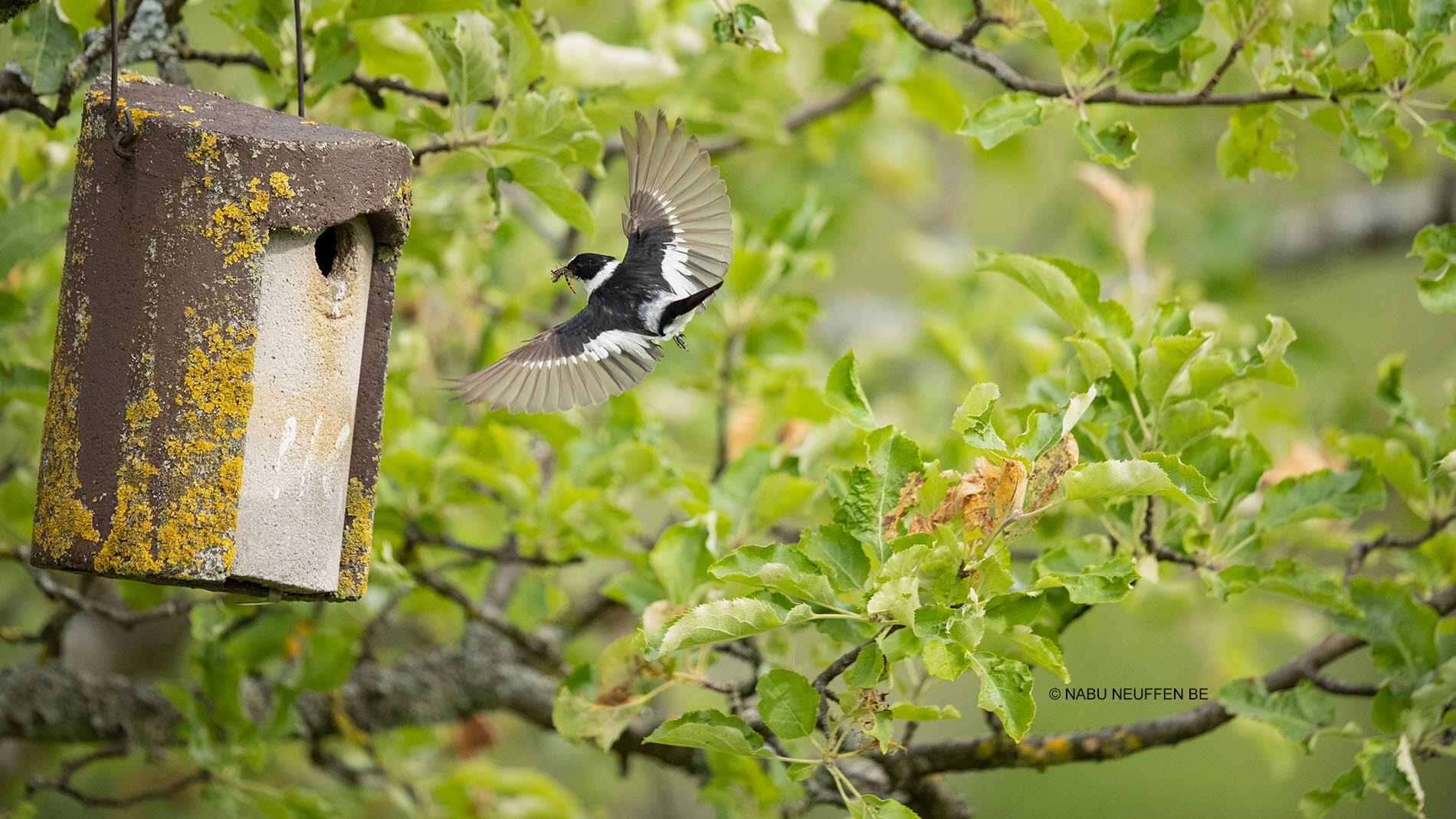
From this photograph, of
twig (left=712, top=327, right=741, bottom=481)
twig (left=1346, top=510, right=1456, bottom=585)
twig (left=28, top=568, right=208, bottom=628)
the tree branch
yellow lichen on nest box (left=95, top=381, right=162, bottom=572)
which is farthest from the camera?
twig (left=712, top=327, right=741, bottom=481)

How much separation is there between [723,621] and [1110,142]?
120cm

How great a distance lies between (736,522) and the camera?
271cm

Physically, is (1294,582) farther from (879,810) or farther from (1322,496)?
(879,810)

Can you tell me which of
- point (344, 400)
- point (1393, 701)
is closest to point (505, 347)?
point (344, 400)

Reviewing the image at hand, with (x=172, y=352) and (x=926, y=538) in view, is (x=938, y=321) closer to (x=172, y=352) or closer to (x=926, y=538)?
(x=926, y=538)

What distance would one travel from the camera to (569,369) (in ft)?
7.32

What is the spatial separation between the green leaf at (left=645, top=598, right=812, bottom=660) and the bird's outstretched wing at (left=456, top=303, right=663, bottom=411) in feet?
1.54

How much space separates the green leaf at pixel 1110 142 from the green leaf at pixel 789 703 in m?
1.11

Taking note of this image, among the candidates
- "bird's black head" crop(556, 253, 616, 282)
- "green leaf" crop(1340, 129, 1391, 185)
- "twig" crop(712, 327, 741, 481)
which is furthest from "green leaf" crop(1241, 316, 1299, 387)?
"twig" crop(712, 327, 741, 481)

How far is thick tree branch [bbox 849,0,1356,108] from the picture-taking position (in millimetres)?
2367

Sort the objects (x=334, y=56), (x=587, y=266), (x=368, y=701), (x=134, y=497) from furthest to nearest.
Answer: (x=368, y=701)
(x=334, y=56)
(x=587, y=266)
(x=134, y=497)

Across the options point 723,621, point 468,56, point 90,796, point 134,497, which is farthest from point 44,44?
point 90,796

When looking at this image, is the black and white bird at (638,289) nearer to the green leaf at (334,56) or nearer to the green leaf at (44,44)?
the green leaf at (334,56)

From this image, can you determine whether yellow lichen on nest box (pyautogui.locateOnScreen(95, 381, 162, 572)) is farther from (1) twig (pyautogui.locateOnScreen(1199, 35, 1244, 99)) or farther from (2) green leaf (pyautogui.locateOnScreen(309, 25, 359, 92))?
(1) twig (pyautogui.locateOnScreen(1199, 35, 1244, 99))
